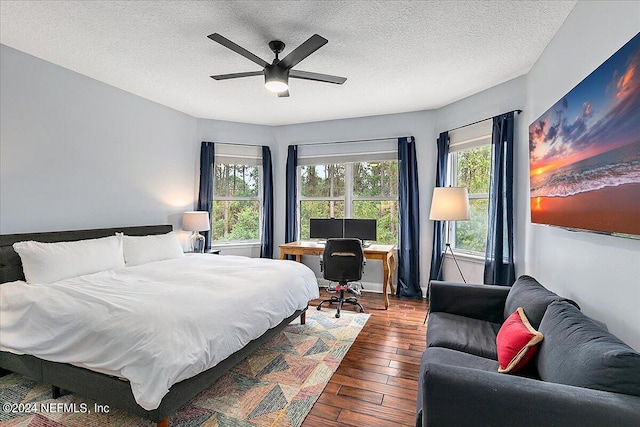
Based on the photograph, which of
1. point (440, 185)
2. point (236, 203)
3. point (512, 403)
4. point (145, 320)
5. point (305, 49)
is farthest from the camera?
point (236, 203)

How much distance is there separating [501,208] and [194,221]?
3847mm

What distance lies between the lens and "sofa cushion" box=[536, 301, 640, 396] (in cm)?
111

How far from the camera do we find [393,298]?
4531 mm

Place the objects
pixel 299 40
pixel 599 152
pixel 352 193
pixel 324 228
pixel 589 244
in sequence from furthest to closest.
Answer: pixel 352 193 → pixel 324 228 → pixel 299 40 → pixel 589 244 → pixel 599 152

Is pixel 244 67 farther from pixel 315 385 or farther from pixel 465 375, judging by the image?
pixel 465 375

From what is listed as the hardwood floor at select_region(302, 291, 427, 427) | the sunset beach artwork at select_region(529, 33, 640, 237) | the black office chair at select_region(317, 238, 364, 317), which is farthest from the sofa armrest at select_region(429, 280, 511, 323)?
the black office chair at select_region(317, 238, 364, 317)

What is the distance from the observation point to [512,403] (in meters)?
1.16

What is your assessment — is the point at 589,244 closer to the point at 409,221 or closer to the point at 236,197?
the point at 409,221

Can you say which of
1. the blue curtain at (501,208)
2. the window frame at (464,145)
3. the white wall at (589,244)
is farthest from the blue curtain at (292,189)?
the white wall at (589,244)

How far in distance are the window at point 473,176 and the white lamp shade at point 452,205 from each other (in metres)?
0.65

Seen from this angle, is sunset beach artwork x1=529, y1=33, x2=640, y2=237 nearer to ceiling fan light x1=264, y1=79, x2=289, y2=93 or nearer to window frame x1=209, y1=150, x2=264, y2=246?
ceiling fan light x1=264, y1=79, x2=289, y2=93

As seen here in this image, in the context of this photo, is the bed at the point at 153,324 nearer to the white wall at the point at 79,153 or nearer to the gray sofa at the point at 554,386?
the white wall at the point at 79,153

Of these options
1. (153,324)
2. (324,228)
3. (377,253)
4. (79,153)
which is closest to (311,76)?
(153,324)

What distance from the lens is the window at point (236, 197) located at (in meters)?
5.15
